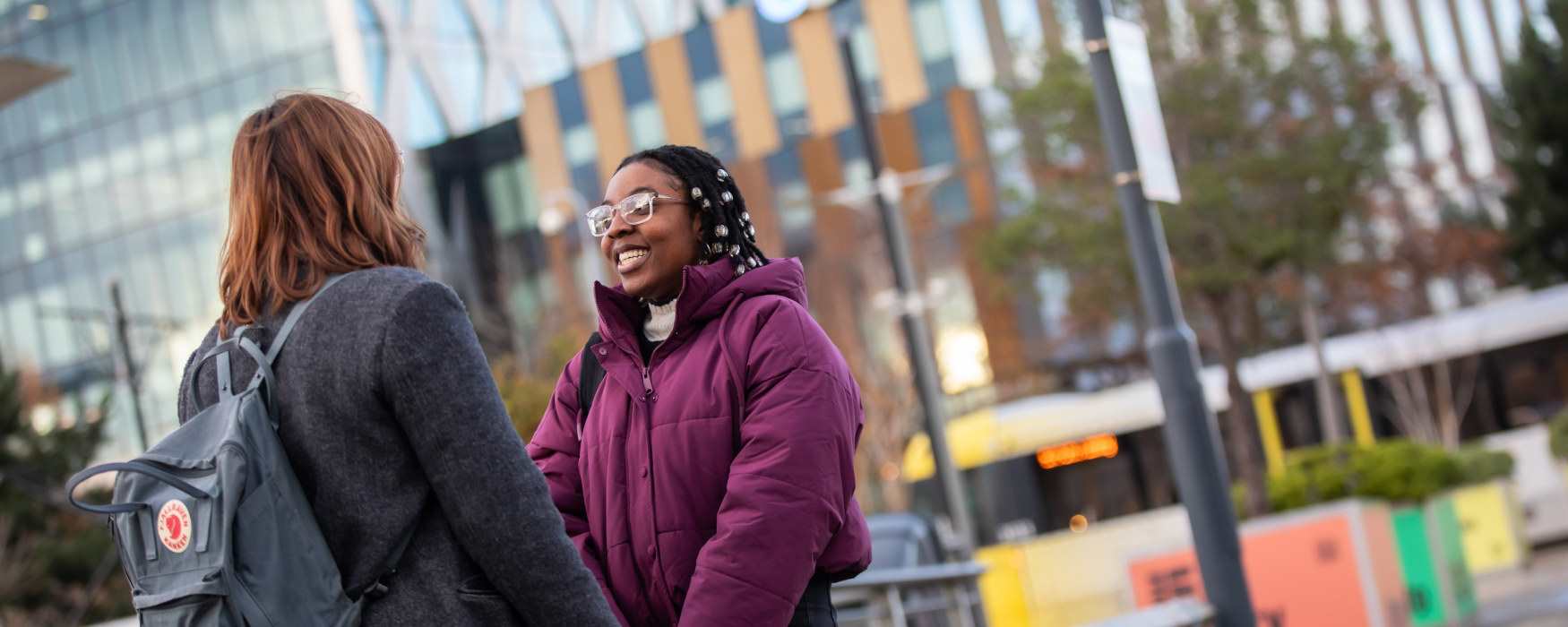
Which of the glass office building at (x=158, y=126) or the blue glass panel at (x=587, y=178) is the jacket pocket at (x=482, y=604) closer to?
the glass office building at (x=158, y=126)

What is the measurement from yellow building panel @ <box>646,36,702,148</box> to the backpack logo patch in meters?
45.0

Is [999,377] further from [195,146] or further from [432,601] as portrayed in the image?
[432,601]

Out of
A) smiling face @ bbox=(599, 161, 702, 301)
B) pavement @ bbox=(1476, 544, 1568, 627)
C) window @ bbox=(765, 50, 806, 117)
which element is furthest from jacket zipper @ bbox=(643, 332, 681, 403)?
window @ bbox=(765, 50, 806, 117)

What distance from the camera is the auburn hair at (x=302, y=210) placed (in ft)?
9.09

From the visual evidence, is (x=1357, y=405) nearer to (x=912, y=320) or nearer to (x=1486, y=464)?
(x=1486, y=464)

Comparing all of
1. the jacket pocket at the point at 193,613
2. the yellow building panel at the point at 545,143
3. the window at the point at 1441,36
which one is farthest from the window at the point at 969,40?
the jacket pocket at the point at 193,613

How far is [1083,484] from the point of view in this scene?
32781 mm

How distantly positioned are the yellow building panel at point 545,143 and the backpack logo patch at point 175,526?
45.8m

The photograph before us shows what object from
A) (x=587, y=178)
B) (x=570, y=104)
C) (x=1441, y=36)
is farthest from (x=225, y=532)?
(x=1441, y=36)

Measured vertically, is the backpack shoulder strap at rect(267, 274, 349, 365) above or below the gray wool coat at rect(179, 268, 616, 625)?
above

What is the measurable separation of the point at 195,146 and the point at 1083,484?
89.4 ft

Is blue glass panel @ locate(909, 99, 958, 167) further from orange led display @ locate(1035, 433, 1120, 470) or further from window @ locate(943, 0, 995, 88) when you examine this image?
orange led display @ locate(1035, 433, 1120, 470)

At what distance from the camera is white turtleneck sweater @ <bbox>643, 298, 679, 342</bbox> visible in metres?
3.23

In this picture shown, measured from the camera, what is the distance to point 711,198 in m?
3.29
